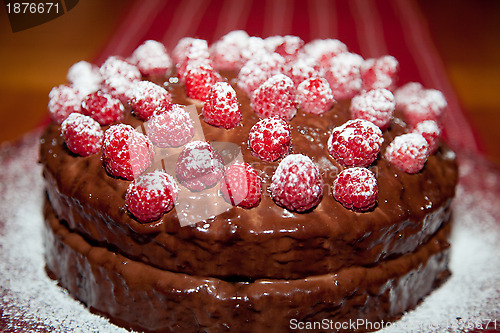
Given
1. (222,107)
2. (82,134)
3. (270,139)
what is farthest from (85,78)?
(270,139)

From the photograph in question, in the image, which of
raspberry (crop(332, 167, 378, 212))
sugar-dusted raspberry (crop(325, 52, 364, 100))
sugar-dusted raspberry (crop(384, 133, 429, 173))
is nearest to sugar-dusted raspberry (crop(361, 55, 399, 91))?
sugar-dusted raspberry (crop(325, 52, 364, 100))

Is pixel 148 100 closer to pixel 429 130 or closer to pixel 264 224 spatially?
pixel 264 224

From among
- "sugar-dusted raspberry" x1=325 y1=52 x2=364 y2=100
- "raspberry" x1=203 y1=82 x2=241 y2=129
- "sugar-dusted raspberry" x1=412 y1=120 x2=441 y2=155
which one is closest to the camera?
"raspberry" x1=203 y1=82 x2=241 y2=129

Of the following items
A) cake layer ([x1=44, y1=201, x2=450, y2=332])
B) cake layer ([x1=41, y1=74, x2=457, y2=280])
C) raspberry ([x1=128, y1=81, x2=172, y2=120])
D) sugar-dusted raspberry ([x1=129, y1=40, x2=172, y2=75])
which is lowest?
cake layer ([x1=44, y1=201, x2=450, y2=332])

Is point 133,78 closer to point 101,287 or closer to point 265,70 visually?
point 265,70

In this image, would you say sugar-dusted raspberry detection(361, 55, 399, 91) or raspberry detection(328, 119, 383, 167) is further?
sugar-dusted raspberry detection(361, 55, 399, 91)

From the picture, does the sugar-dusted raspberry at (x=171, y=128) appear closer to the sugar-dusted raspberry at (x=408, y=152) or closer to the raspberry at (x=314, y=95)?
the raspberry at (x=314, y=95)

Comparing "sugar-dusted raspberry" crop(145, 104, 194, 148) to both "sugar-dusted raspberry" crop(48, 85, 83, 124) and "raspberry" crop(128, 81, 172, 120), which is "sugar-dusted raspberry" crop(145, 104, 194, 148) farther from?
"sugar-dusted raspberry" crop(48, 85, 83, 124)

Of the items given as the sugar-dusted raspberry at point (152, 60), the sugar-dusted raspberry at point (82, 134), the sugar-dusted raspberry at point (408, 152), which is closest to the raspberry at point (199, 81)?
the sugar-dusted raspberry at point (152, 60)
